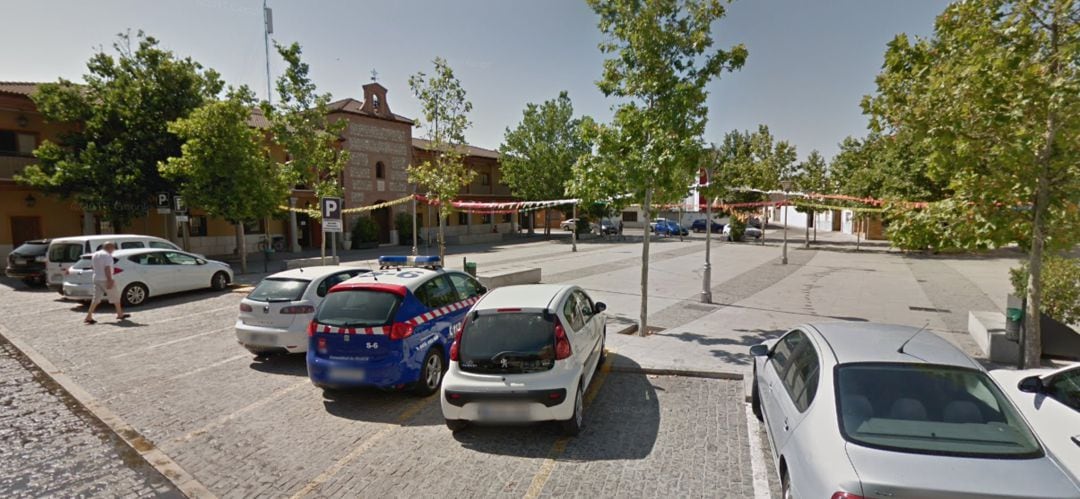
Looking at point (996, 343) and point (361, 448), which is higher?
point (996, 343)

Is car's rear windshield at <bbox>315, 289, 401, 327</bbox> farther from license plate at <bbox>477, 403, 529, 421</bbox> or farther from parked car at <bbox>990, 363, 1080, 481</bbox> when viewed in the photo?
parked car at <bbox>990, 363, 1080, 481</bbox>

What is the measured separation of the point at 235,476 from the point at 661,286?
1359 cm

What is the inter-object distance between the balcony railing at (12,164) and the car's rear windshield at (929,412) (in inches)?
→ 1163

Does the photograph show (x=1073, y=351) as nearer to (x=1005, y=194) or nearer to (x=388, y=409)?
(x=1005, y=194)

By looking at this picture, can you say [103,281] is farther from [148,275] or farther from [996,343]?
[996,343]

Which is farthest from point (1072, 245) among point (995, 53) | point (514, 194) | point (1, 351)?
point (514, 194)

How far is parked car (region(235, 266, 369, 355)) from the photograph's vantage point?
7.79 metres

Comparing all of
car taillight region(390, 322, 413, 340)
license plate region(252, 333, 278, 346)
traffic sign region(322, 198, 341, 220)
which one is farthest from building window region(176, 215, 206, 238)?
car taillight region(390, 322, 413, 340)

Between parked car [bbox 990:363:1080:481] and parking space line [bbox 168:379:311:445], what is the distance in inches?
300

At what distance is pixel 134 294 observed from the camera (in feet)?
42.7

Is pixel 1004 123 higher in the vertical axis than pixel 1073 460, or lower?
higher

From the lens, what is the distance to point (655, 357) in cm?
825

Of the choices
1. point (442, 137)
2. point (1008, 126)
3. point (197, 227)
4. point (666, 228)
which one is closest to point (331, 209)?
point (442, 137)

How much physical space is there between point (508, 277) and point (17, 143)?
2308 centimetres
